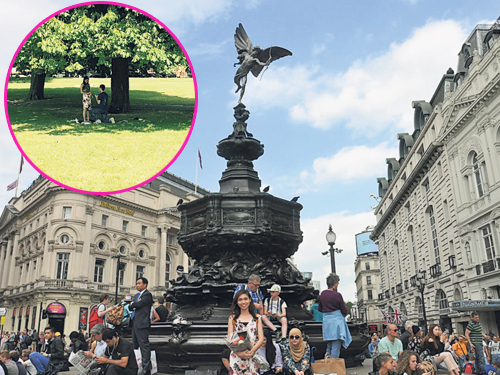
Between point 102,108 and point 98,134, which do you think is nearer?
point 98,134

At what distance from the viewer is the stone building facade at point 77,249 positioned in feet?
146

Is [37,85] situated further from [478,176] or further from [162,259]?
[162,259]

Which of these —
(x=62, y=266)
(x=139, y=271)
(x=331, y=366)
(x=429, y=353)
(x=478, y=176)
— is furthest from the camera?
(x=139, y=271)

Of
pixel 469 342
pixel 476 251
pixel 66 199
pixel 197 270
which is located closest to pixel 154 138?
pixel 197 270

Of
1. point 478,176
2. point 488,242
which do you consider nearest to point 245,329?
point 488,242

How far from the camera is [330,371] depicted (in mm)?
5516

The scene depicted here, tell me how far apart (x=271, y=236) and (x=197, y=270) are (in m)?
1.80

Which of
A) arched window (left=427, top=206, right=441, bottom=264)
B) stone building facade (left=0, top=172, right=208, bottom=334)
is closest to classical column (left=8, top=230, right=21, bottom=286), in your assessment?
stone building facade (left=0, top=172, right=208, bottom=334)

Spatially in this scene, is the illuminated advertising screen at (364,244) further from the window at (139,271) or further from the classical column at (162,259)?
the window at (139,271)

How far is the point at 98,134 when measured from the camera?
7773mm

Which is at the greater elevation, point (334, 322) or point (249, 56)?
point (249, 56)

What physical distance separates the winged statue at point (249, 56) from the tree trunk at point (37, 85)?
513cm

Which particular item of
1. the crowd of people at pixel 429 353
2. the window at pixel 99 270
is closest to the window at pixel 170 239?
the window at pixel 99 270

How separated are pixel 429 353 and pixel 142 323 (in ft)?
16.6
